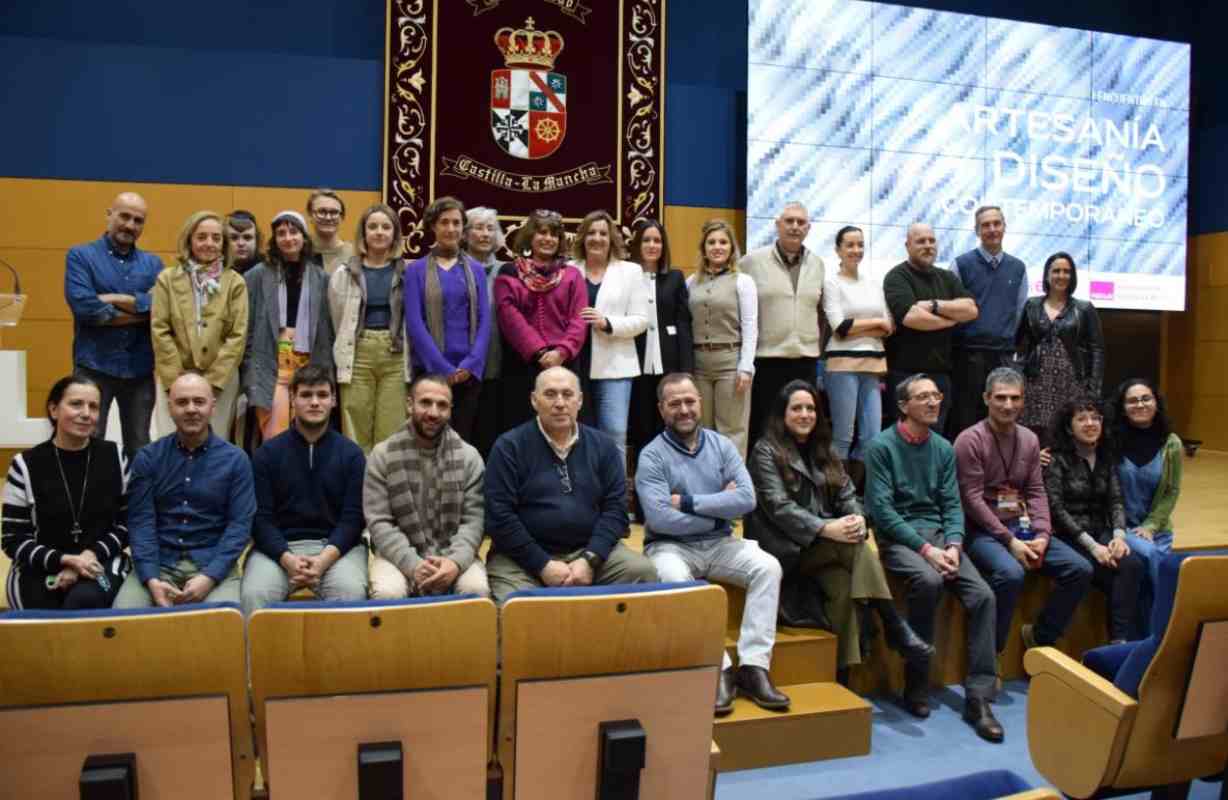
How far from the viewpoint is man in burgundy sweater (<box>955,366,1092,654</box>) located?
354cm

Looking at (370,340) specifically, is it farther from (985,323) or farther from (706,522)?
(985,323)

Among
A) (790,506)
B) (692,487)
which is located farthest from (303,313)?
(790,506)

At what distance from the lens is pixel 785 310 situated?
4184 mm

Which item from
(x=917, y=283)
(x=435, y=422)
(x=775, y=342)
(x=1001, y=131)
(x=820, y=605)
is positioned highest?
(x=1001, y=131)

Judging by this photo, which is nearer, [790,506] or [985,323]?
[790,506]

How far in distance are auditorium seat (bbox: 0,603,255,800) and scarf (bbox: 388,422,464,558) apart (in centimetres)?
134

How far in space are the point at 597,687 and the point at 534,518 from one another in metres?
1.37

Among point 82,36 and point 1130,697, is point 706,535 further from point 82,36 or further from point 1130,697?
point 82,36

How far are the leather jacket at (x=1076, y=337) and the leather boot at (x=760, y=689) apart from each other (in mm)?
2291

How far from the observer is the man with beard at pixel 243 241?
381 centimetres

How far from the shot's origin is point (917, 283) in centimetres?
430

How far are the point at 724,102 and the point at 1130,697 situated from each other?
16.5 feet

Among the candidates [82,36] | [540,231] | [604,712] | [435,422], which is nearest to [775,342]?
[540,231]

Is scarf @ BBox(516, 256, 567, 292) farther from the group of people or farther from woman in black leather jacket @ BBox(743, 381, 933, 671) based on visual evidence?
woman in black leather jacket @ BBox(743, 381, 933, 671)
